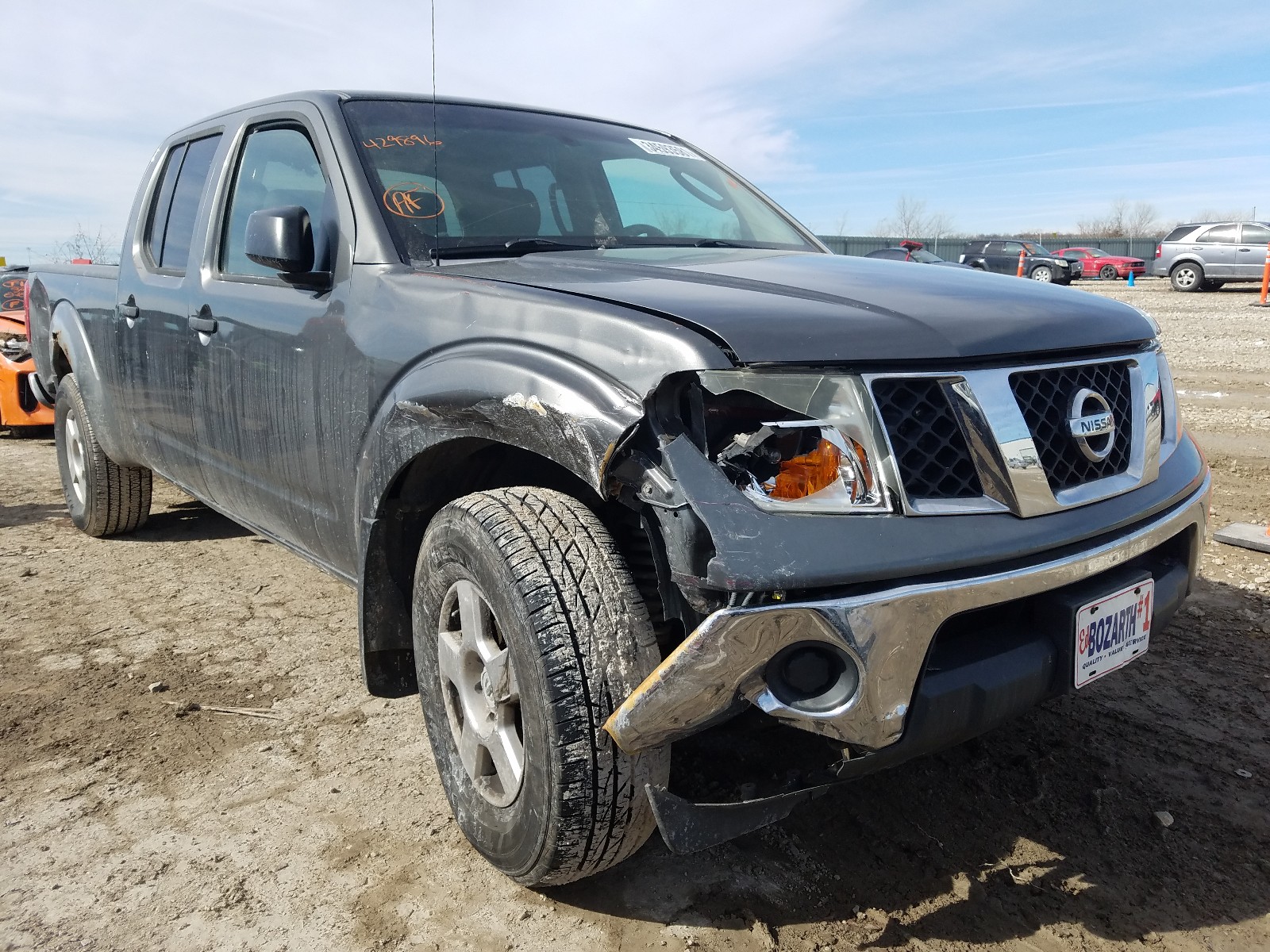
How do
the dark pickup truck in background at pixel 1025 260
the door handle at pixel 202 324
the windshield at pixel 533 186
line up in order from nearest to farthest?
1. the windshield at pixel 533 186
2. the door handle at pixel 202 324
3. the dark pickup truck in background at pixel 1025 260

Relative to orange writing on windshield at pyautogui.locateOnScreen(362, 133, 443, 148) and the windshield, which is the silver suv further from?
orange writing on windshield at pyautogui.locateOnScreen(362, 133, 443, 148)

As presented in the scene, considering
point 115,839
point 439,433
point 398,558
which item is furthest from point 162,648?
point 439,433

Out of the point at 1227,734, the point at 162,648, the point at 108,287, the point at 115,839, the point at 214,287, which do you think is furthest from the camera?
the point at 108,287

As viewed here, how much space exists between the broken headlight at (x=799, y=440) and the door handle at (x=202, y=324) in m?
2.16

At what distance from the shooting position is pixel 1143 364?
2.23 m

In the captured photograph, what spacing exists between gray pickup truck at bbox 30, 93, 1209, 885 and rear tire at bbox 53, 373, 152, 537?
2.15m

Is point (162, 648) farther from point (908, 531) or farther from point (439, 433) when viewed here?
point (908, 531)

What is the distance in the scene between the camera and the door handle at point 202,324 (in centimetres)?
321

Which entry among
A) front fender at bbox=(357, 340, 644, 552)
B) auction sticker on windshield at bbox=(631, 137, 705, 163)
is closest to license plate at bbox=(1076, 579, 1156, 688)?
front fender at bbox=(357, 340, 644, 552)

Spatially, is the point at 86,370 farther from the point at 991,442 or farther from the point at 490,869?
the point at 991,442

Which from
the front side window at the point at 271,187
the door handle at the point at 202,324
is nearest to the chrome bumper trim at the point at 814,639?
the front side window at the point at 271,187

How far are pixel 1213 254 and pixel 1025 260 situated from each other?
7.52 metres

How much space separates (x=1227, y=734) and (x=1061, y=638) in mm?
1297

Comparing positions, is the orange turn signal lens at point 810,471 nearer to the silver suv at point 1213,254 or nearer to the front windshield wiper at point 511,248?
the front windshield wiper at point 511,248
